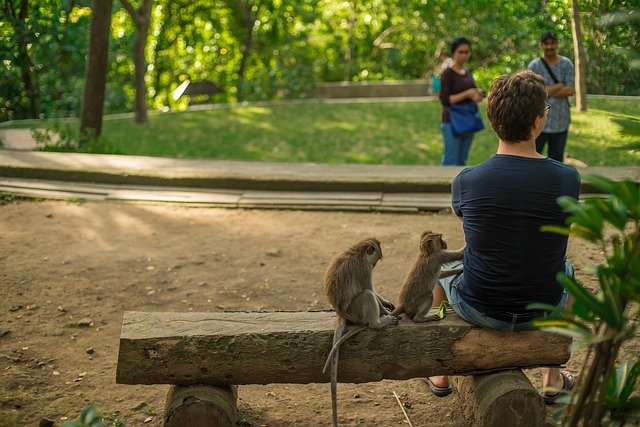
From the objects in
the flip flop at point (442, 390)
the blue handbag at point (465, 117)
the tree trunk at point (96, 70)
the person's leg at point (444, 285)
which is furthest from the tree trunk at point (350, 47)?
the person's leg at point (444, 285)

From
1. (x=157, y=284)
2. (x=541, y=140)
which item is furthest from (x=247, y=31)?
(x=157, y=284)

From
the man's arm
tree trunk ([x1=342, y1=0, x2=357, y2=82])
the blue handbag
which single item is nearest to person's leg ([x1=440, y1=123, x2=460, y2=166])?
the blue handbag

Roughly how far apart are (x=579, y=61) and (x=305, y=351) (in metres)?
6.16

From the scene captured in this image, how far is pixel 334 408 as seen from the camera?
13.2 feet

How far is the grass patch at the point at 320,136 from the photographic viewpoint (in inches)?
383

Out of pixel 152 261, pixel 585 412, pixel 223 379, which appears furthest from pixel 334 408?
pixel 152 261

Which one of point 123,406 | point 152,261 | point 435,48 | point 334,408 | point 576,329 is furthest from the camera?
point 435,48

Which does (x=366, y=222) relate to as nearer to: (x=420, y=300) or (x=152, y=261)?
(x=152, y=261)

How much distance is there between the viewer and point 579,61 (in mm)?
9008

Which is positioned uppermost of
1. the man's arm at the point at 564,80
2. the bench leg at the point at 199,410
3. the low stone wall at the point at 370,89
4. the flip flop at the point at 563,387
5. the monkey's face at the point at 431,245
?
the man's arm at the point at 564,80

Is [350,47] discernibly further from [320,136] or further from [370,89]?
[320,136]

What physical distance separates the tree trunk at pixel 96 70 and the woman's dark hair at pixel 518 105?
8.54m

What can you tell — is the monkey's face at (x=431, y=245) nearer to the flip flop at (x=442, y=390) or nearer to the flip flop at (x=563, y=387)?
the flip flop at (x=442, y=390)

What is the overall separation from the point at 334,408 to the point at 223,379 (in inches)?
24.1
